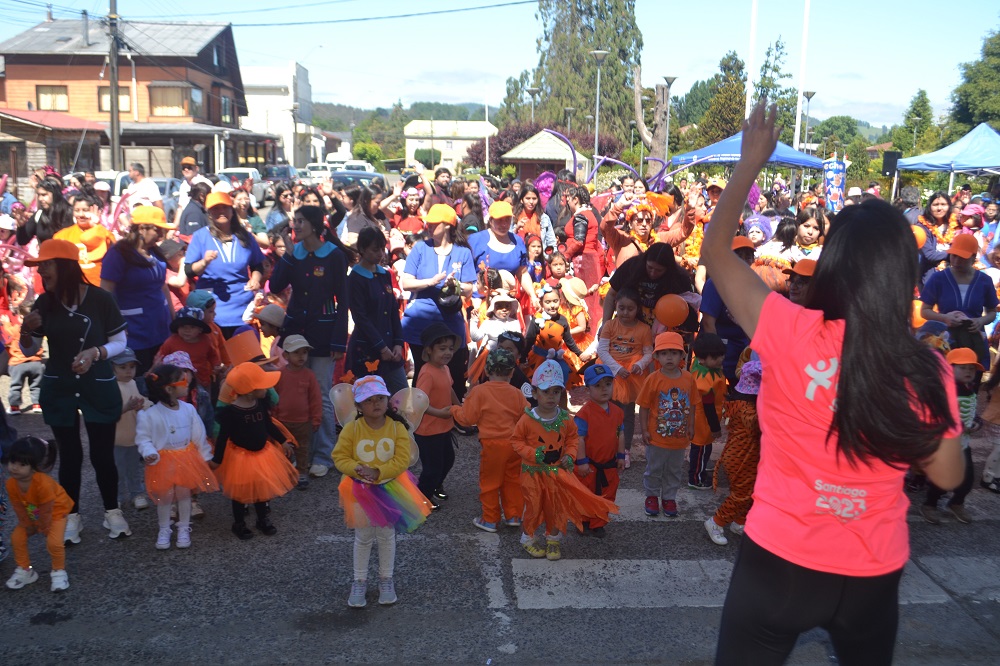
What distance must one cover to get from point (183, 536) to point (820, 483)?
4.20 meters

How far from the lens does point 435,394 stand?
5.91 metres

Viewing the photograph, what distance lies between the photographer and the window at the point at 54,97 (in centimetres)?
5038

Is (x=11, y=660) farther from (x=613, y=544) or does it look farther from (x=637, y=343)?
(x=637, y=343)

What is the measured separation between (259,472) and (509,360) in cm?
170

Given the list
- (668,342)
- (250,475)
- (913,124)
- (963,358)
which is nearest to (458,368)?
(668,342)

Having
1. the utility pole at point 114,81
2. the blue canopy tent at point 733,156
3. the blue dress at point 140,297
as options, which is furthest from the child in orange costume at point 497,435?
the utility pole at point 114,81

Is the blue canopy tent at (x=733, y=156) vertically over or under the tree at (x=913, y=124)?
under

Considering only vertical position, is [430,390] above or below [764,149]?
below

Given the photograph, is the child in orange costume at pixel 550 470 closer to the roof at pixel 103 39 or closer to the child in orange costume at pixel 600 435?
the child in orange costume at pixel 600 435

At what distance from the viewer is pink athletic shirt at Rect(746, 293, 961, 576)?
7.22 ft

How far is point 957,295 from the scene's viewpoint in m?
6.92

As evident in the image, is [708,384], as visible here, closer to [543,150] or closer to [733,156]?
[733,156]

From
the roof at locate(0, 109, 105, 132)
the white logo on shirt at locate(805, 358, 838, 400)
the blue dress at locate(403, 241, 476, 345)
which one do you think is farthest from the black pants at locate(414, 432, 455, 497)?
the roof at locate(0, 109, 105, 132)

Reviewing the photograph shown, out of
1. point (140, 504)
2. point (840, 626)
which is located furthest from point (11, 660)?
point (840, 626)
